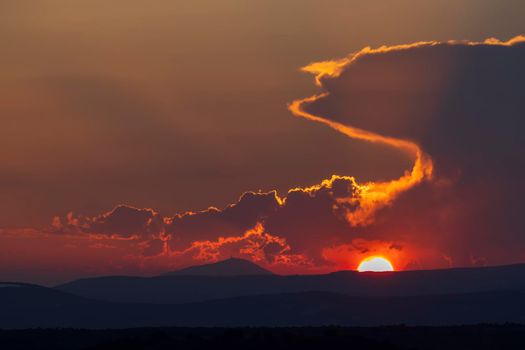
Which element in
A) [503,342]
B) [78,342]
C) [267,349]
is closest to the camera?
[267,349]

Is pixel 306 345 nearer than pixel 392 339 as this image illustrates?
Yes

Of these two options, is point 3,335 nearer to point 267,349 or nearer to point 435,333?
point 435,333

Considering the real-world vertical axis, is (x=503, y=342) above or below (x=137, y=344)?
above

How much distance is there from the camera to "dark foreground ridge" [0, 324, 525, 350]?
3219 inches

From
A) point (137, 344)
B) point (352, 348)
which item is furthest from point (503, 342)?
point (137, 344)

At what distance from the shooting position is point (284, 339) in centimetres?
8256

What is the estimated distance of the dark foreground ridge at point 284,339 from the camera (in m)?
81.8

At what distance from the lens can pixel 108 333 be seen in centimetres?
13788

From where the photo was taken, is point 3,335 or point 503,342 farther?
point 3,335

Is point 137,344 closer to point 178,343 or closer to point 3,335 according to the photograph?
point 178,343

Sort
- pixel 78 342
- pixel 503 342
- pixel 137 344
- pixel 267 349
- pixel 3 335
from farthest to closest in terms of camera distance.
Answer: pixel 3 335 < pixel 78 342 < pixel 503 342 < pixel 137 344 < pixel 267 349

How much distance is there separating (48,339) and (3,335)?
797cm

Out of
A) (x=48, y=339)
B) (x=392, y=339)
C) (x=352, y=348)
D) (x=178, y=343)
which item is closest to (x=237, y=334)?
(x=178, y=343)

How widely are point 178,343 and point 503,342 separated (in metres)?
48.1
